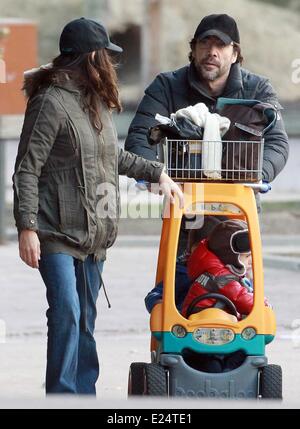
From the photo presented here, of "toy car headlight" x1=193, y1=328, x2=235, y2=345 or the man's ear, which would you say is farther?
the man's ear

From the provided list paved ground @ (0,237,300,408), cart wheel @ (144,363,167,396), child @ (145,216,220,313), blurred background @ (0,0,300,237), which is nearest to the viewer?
cart wheel @ (144,363,167,396)

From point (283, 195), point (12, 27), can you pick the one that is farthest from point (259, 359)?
point (283, 195)

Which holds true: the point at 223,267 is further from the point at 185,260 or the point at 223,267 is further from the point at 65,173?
the point at 65,173

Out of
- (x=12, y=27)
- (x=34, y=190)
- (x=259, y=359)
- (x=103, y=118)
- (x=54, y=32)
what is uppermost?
(x=54, y=32)

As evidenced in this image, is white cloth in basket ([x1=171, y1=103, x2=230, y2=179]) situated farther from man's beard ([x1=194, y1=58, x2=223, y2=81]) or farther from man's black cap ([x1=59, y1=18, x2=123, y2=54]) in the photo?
man's black cap ([x1=59, y1=18, x2=123, y2=54])

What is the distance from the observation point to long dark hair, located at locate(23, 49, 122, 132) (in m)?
5.34

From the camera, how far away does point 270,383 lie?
204 inches

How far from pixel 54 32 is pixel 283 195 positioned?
91.2 feet

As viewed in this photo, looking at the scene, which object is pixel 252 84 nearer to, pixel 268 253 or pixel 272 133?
pixel 272 133

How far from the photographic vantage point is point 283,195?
17516 mm

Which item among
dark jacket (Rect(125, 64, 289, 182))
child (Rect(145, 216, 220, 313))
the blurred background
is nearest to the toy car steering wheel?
child (Rect(145, 216, 220, 313))

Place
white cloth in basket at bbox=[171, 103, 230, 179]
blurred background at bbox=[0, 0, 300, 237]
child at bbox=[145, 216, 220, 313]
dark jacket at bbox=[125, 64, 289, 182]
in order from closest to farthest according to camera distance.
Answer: white cloth in basket at bbox=[171, 103, 230, 179], child at bbox=[145, 216, 220, 313], dark jacket at bbox=[125, 64, 289, 182], blurred background at bbox=[0, 0, 300, 237]

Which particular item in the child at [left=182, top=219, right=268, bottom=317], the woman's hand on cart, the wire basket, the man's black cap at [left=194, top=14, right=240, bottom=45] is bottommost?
the child at [left=182, top=219, right=268, bottom=317]

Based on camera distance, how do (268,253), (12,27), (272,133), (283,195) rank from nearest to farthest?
(272,133) → (268,253) → (12,27) → (283,195)
